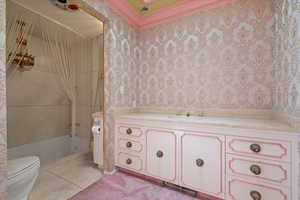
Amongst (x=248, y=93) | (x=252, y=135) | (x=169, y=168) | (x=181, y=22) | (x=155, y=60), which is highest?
(x=181, y=22)

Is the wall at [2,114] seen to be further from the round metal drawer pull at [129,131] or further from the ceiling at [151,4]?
the ceiling at [151,4]

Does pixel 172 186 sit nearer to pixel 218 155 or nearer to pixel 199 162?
pixel 199 162

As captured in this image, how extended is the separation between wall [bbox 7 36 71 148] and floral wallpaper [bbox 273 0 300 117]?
3128 mm

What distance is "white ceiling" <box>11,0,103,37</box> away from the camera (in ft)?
5.44

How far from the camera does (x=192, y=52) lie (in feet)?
5.92

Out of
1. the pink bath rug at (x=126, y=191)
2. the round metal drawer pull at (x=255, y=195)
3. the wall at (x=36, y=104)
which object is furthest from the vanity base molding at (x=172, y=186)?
the wall at (x=36, y=104)

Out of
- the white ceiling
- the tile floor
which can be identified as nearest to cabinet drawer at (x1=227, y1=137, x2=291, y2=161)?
the tile floor

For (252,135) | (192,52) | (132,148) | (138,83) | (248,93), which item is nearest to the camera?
(252,135)

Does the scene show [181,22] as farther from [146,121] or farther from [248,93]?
[146,121]

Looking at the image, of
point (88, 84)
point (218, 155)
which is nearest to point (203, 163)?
point (218, 155)

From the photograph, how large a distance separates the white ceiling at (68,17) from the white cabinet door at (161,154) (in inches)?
83.5

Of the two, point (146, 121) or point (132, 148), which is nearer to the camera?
point (146, 121)

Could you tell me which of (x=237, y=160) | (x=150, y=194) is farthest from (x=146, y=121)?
(x=237, y=160)

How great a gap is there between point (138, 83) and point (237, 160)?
176 cm
